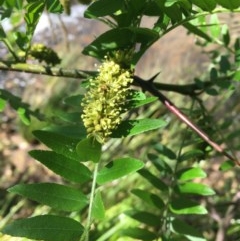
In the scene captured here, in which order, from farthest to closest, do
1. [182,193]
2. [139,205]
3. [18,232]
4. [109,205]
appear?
[109,205], [139,205], [182,193], [18,232]

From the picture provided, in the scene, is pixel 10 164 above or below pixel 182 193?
below

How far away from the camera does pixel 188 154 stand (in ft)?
2.93

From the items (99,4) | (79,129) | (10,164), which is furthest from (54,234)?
(10,164)

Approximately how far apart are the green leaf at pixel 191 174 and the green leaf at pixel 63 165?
262 mm

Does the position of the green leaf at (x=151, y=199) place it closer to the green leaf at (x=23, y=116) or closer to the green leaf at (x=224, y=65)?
the green leaf at (x=23, y=116)

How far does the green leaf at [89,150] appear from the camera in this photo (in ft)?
1.96

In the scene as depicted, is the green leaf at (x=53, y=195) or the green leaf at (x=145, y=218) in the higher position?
the green leaf at (x=53, y=195)

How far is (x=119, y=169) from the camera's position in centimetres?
61

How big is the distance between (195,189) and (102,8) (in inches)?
13.9

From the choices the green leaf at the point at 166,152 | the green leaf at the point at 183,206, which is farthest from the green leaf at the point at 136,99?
the green leaf at the point at 166,152

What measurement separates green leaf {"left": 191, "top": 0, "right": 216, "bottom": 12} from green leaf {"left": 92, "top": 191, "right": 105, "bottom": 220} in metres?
0.23

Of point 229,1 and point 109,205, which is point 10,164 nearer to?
point 109,205

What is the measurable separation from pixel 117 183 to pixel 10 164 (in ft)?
5.29

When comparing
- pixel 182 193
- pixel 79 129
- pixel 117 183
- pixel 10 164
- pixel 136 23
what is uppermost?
pixel 136 23
